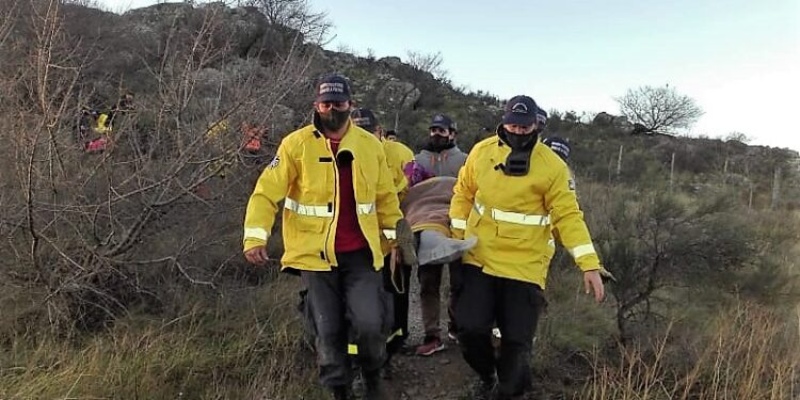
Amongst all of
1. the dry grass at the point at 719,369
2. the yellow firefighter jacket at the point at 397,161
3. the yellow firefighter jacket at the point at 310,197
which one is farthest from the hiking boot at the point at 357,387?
the dry grass at the point at 719,369

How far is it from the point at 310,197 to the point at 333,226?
219 millimetres

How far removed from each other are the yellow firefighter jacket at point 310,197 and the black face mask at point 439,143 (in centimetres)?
177

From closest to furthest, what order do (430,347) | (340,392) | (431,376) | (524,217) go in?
(340,392), (524,217), (431,376), (430,347)

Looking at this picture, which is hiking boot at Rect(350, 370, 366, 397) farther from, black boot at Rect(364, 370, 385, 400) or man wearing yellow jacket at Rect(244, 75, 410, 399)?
man wearing yellow jacket at Rect(244, 75, 410, 399)

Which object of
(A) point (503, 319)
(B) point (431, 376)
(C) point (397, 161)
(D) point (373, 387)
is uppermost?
(C) point (397, 161)

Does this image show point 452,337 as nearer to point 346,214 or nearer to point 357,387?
point 357,387

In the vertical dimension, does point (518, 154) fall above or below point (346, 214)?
above

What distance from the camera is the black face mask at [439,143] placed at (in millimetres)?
5602

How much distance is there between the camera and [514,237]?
3971 mm

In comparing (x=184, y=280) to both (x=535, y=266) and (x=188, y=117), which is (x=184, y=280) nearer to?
(x=188, y=117)

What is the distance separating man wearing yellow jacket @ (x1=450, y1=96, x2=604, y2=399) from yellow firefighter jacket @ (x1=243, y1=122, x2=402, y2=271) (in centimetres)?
68

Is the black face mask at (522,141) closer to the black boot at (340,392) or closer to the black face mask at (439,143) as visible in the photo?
the black face mask at (439,143)

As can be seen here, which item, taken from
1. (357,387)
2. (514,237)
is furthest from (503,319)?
(357,387)

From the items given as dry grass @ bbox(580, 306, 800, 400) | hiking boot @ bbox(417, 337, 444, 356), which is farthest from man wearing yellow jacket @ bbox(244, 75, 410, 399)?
dry grass @ bbox(580, 306, 800, 400)
